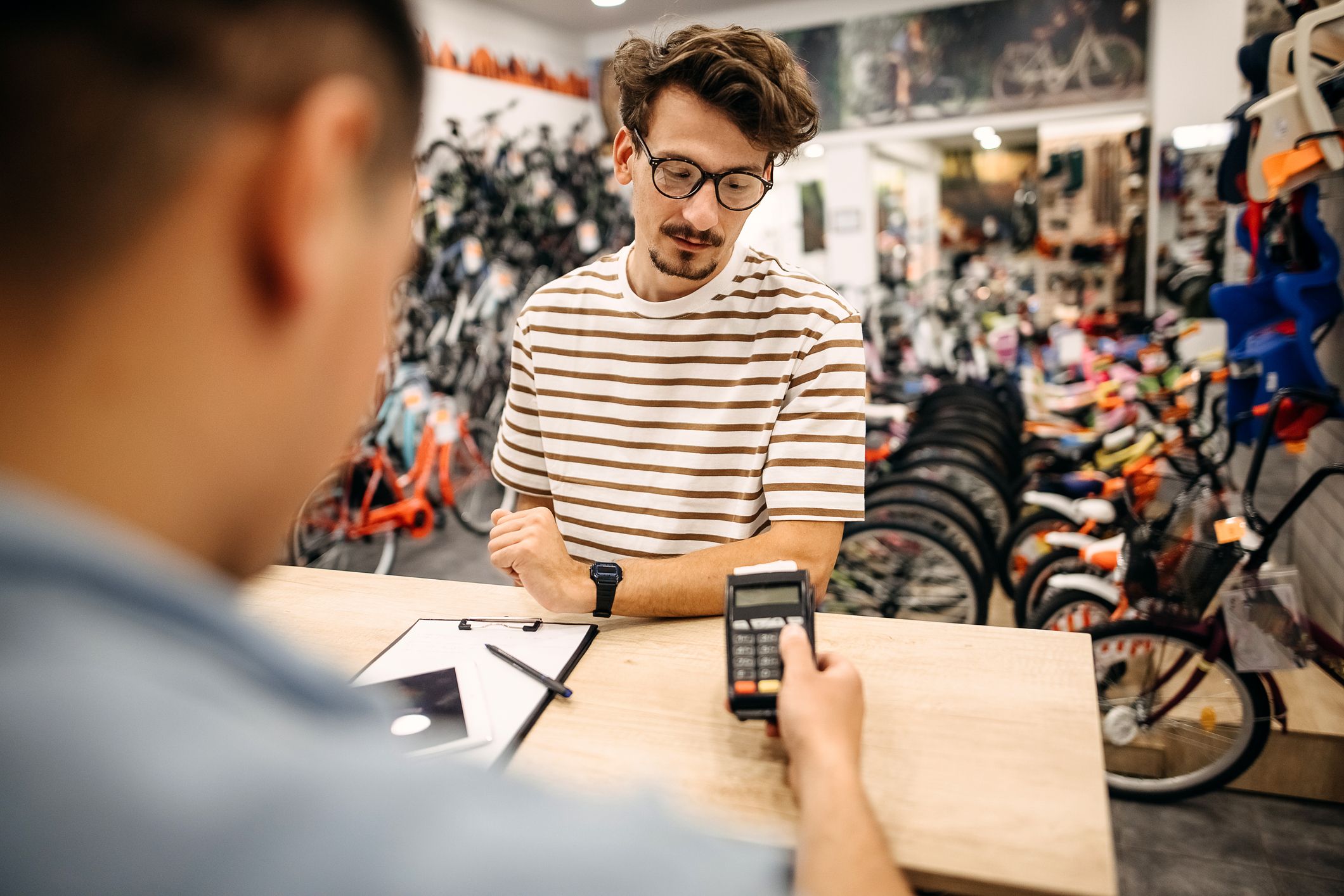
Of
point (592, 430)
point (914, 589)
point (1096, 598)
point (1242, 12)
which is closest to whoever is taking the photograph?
point (592, 430)

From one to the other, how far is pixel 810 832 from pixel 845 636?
535 mm

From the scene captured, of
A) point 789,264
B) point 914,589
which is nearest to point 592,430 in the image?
point 789,264

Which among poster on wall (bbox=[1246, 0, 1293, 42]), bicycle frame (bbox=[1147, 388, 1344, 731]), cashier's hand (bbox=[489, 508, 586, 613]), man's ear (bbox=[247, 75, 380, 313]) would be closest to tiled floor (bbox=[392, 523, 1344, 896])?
bicycle frame (bbox=[1147, 388, 1344, 731])

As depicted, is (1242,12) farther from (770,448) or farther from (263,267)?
(263,267)

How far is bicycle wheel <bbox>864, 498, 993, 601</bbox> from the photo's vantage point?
10.1 ft

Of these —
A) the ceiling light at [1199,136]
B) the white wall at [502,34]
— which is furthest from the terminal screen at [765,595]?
the ceiling light at [1199,136]

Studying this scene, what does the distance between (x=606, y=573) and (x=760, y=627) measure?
38 cm

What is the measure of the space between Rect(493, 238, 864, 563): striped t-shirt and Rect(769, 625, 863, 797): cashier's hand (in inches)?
21.2

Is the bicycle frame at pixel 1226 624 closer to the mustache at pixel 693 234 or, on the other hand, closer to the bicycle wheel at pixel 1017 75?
the mustache at pixel 693 234

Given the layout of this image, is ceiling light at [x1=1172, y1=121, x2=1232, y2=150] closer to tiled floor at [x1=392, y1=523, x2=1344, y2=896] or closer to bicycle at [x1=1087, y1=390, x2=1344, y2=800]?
bicycle at [x1=1087, y1=390, x2=1344, y2=800]

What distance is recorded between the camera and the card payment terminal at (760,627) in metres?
0.86

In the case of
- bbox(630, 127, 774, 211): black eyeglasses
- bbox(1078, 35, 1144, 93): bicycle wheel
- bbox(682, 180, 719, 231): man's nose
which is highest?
bbox(1078, 35, 1144, 93): bicycle wheel

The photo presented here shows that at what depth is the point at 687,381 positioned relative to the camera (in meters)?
1.53

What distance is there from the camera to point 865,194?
7969mm
